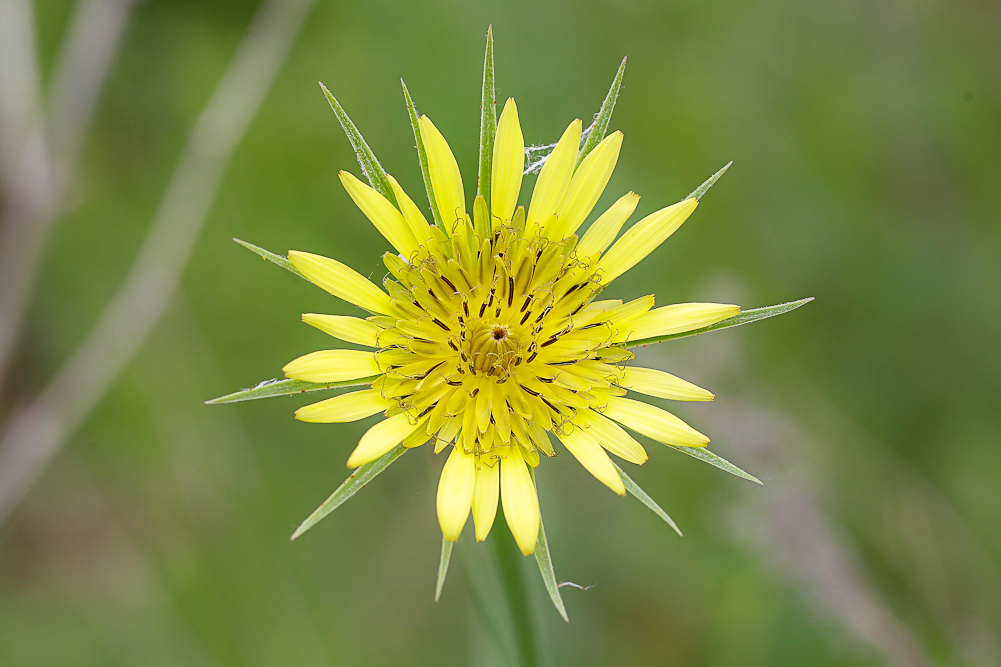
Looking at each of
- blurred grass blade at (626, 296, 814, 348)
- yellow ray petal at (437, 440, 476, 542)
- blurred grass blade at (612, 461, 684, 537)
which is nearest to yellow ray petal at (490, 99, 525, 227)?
blurred grass blade at (626, 296, 814, 348)

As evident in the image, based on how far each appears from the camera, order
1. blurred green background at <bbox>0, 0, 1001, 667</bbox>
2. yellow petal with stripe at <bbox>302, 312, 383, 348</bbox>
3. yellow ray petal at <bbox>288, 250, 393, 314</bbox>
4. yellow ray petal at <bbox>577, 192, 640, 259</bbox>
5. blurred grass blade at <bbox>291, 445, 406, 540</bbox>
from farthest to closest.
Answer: blurred green background at <bbox>0, 0, 1001, 667</bbox>
yellow ray petal at <bbox>577, 192, 640, 259</bbox>
yellow petal with stripe at <bbox>302, 312, 383, 348</bbox>
yellow ray petal at <bbox>288, 250, 393, 314</bbox>
blurred grass blade at <bbox>291, 445, 406, 540</bbox>

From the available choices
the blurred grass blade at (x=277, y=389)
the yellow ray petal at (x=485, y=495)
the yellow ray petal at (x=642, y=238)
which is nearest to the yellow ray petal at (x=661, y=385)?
the yellow ray petal at (x=642, y=238)

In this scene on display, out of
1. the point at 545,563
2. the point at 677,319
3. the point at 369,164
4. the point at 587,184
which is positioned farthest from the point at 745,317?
the point at 369,164

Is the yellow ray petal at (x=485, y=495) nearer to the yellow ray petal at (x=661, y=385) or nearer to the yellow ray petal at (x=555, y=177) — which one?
the yellow ray petal at (x=661, y=385)

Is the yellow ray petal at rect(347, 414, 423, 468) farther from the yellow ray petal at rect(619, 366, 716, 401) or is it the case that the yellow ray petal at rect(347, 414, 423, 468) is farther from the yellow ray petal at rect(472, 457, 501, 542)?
the yellow ray petal at rect(619, 366, 716, 401)

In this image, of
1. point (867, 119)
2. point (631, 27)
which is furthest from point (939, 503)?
point (631, 27)

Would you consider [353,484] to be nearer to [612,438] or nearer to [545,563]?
[545,563]

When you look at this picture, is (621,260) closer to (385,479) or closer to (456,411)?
(456,411)

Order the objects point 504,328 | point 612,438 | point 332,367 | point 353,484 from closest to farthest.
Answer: point 353,484, point 332,367, point 612,438, point 504,328
